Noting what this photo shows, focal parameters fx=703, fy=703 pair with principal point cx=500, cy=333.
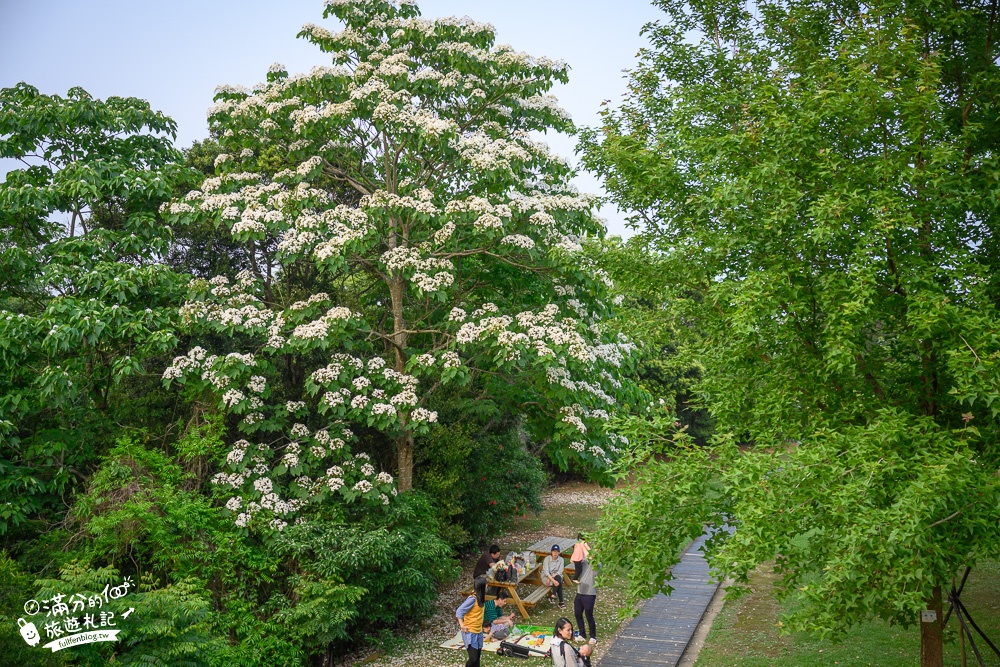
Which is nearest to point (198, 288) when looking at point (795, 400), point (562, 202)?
point (562, 202)

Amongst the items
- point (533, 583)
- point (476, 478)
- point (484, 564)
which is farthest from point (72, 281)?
point (533, 583)

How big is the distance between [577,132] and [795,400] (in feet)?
18.6

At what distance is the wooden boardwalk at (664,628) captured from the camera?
1168 centimetres

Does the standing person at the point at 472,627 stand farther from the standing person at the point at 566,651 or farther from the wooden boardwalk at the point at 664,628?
the wooden boardwalk at the point at 664,628

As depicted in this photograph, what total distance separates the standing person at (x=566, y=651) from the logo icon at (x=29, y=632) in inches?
238

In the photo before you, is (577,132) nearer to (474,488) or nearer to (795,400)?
(795,400)

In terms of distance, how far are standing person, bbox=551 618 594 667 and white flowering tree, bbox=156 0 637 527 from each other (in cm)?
347

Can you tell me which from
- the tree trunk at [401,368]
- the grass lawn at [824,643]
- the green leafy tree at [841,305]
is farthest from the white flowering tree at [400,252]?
the grass lawn at [824,643]

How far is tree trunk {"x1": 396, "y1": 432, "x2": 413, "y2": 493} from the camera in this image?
14031 mm

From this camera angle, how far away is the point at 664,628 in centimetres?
1314

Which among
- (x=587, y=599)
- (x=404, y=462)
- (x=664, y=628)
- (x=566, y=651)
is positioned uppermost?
(x=404, y=462)

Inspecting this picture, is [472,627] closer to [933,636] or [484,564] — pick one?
[484,564]

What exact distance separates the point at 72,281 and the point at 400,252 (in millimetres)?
5593

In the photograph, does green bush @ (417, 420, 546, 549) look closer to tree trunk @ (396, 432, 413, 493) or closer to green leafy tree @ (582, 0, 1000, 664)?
tree trunk @ (396, 432, 413, 493)
